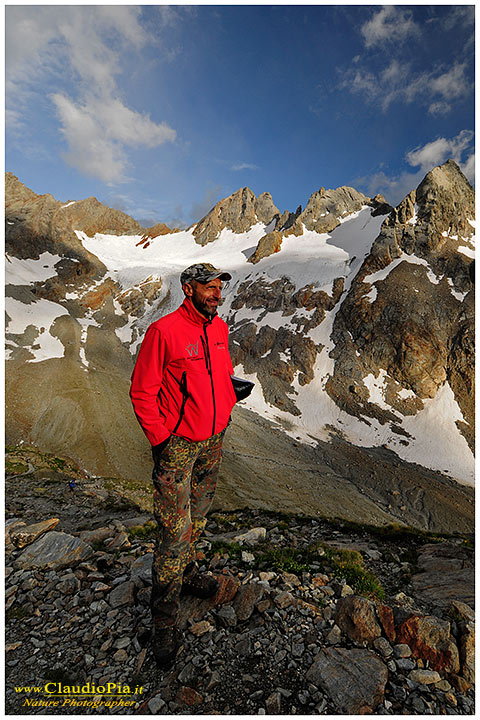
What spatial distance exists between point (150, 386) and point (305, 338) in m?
74.8

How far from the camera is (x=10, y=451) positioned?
25.1 meters

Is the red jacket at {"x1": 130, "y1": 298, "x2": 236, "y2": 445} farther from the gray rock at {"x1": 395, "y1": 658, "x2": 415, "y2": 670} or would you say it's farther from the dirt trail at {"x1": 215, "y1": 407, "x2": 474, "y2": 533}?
the dirt trail at {"x1": 215, "y1": 407, "x2": 474, "y2": 533}

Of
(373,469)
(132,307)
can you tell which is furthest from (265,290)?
(373,469)

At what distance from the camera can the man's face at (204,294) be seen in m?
4.45

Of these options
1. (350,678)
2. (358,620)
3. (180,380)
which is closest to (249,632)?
(350,678)

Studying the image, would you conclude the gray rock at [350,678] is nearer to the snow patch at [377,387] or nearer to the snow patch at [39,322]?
the snow patch at [377,387]

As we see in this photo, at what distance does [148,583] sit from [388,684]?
3809 mm

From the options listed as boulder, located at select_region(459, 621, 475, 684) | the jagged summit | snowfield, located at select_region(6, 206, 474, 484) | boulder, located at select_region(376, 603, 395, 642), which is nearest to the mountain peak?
the jagged summit

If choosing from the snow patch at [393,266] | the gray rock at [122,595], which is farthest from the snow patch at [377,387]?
the gray rock at [122,595]

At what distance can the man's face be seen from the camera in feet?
14.6

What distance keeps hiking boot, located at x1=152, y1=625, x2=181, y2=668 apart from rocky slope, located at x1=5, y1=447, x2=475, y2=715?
5.4 inches

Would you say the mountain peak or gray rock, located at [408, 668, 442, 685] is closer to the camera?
gray rock, located at [408, 668, 442, 685]

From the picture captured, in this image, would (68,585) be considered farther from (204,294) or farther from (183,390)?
(204,294)

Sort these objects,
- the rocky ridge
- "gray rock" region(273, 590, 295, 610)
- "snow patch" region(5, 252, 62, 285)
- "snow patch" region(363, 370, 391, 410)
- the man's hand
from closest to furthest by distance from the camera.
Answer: the man's hand, "gray rock" region(273, 590, 295, 610), "snow patch" region(363, 370, 391, 410), the rocky ridge, "snow patch" region(5, 252, 62, 285)
